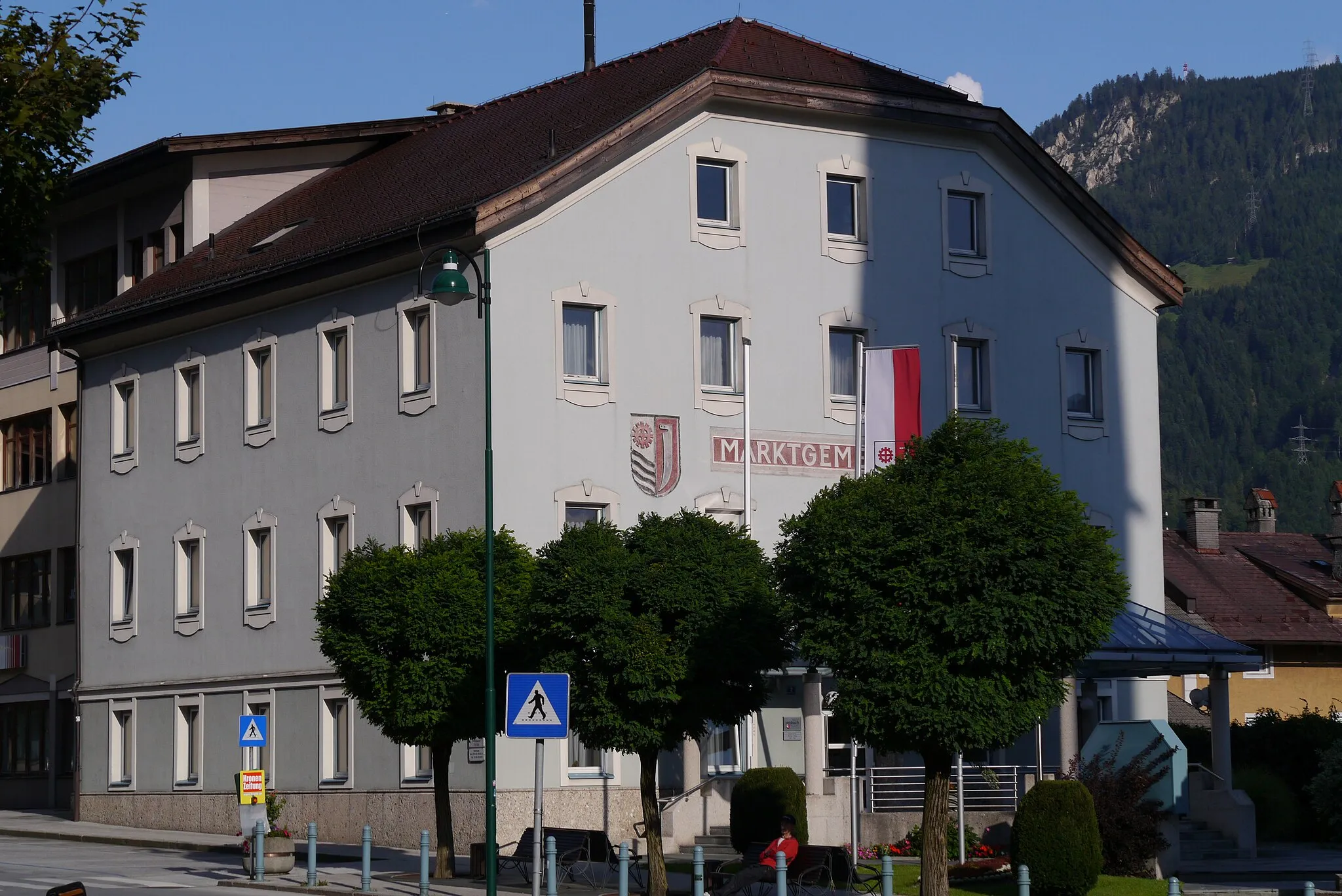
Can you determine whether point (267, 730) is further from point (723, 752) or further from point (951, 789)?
point (951, 789)

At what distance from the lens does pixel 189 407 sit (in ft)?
141

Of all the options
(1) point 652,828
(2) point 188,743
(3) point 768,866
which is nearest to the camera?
(3) point 768,866

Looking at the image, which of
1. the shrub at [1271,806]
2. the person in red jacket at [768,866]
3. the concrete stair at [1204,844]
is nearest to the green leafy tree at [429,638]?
the person in red jacket at [768,866]

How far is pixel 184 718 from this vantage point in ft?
140

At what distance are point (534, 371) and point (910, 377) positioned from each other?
6.49m

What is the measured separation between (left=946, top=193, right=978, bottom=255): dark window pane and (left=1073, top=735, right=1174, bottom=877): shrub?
523 inches

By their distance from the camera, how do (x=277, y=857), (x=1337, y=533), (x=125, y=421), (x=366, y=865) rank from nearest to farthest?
1. (x=366, y=865)
2. (x=277, y=857)
3. (x=125, y=421)
4. (x=1337, y=533)

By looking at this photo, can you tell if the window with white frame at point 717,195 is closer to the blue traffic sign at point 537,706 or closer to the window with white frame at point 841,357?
the window with white frame at point 841,357

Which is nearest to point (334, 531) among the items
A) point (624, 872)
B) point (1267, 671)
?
point (624, 872)

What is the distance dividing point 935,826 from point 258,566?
21121mm

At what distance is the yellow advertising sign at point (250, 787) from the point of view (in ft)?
97.6

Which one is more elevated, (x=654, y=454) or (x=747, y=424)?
(x=747, y=424)

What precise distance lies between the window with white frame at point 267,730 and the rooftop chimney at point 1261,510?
47.8 m

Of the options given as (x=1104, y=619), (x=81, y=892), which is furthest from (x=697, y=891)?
(x=81, y=892)
